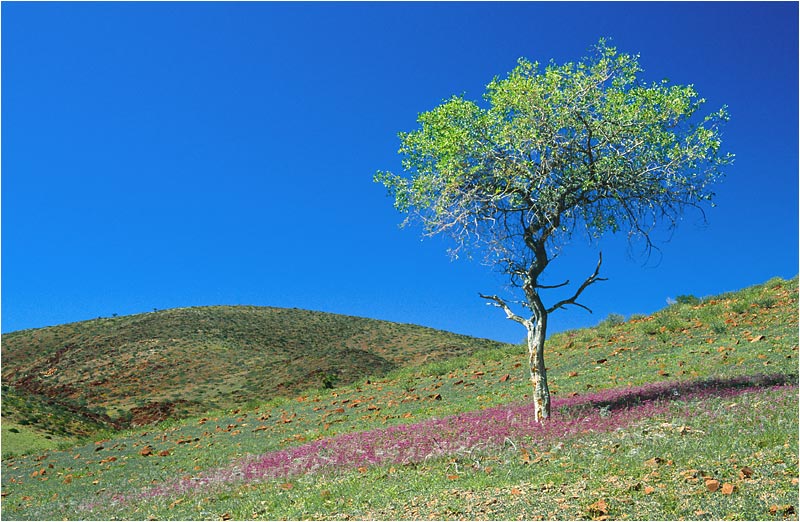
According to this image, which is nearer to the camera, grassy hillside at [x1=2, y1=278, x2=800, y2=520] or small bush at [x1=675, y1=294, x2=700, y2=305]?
grassy hillside at [x1=2, y1=278, x2=800, y2=520]

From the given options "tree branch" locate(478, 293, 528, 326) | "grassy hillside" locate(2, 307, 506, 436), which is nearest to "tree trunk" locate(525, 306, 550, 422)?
"tree branch" locate(478, 293, 528, 326)

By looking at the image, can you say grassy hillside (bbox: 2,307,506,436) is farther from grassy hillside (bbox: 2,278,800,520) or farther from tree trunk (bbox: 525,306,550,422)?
tree trunk (bbox: 525,306,550,422)

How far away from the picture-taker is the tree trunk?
18.3 meters

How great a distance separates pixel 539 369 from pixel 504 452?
4.68 metres

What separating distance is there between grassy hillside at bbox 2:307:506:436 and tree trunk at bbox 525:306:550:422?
27.8 metres

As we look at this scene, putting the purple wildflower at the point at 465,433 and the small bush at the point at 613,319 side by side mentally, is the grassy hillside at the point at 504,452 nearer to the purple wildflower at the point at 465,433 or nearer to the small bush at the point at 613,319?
the purple wildflower at the point at 465,433

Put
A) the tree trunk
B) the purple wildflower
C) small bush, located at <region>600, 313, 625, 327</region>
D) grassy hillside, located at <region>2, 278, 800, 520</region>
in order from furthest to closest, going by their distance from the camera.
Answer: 1. small bush, located at <region>600, 313, 625, 327</region>
2. the tree trunk
3. the purple wildflower
4. grassy hillside, located at <region>2, 278, 800, 520</region>

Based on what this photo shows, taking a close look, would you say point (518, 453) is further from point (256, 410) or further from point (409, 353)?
point (409, 353)

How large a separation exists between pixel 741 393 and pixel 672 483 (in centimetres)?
→ 836

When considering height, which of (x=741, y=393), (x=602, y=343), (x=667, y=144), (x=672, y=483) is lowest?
(x=672, y=483)

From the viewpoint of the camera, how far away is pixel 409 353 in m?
A: 72.8

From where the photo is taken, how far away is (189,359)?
7088cm

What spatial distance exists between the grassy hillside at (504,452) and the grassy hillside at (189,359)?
1661cm

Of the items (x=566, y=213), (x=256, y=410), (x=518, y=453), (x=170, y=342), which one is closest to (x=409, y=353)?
(x=170, y=342)
